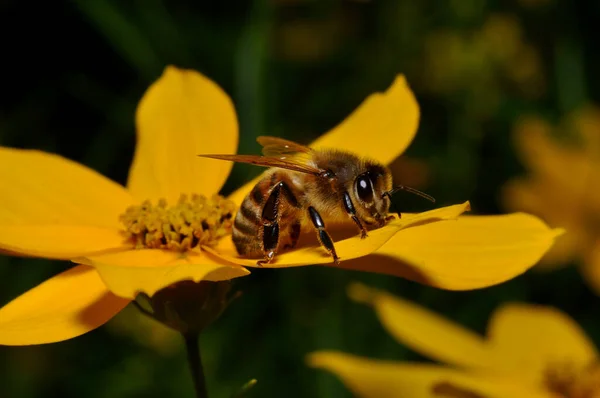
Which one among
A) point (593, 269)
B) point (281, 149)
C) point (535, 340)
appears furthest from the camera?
point (593, 269)

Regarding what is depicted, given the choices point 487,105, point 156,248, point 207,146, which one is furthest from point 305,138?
point 156,248

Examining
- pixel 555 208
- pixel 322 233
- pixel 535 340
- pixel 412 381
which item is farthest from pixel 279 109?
pixel 322 233

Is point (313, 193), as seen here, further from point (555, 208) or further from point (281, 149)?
point (555, 208)

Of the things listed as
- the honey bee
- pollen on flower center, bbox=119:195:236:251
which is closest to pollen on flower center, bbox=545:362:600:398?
the honey bee

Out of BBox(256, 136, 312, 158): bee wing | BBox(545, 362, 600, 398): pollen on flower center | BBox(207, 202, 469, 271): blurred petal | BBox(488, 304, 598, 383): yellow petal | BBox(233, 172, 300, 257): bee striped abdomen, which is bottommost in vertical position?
BBox(545, 362, 600, 398): pollen on flower center

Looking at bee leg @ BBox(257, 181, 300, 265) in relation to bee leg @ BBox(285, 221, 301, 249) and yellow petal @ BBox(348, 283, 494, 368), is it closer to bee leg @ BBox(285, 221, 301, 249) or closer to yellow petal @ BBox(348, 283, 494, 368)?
bee leg @ BBox(285, 221, 301, 249)

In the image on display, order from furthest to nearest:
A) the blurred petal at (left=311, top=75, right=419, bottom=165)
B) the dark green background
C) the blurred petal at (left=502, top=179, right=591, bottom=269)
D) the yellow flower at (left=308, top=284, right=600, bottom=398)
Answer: the blurred petal at (left=502, top=179, right=591, bottom=269), the dark green background, the yellow flower at (left=308, top=284, right=600, bottom=398), the blurred petal at (left=311, top=75, right=419, bottom=165)

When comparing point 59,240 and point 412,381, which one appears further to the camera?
point 412,381

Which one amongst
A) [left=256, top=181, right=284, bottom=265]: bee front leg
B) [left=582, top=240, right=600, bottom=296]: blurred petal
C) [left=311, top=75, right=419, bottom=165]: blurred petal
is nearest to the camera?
[left=256, top=181, right=284, bottom=265]: bee front leg
